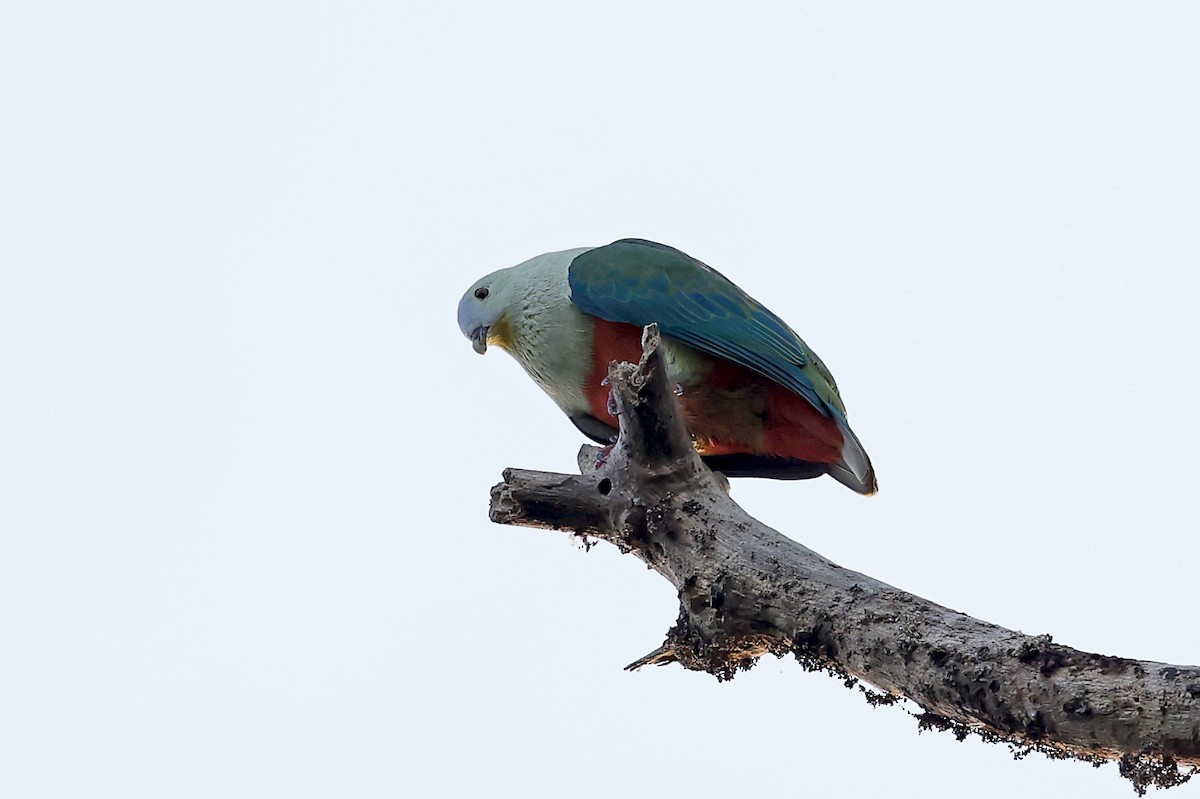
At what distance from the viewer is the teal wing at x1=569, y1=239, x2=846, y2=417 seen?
16.6 ft

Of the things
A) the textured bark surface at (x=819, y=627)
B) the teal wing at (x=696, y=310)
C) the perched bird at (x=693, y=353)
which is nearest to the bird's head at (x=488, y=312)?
the perched bird at (x=693, y=353)

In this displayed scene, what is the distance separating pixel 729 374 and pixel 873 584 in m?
1.85

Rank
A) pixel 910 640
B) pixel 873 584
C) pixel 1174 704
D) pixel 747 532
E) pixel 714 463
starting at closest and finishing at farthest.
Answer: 1. pixel 1174 704
2. pixel 910 640
3. pixel 873 584
4. pixel 747 532
5. pixel 714 463

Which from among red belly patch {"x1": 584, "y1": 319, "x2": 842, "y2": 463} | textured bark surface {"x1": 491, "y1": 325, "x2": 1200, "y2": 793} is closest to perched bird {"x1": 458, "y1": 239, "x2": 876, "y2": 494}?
red belly patch {"x1": 584, "y1": 319, "x2": 842, "y2": 463}

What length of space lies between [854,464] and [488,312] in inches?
69.0

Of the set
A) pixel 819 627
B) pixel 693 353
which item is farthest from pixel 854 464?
pixel 819 627

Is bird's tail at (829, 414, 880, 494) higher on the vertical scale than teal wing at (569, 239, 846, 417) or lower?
lower

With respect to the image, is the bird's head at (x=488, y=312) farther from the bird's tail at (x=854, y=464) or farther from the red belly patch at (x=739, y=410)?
the bird's tail at (x=854, y=464)

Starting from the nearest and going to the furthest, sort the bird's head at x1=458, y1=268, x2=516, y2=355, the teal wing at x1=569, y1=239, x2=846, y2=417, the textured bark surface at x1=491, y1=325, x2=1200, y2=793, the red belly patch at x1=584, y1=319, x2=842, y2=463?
1. the textured bark surface at x1=491, y1=325, x2=1200, y2=793
2. the teal wing at x1=569, y1=239, x2=846, y2=417
3. the red belly patch at x1=584, y1=319, x2=842, y2=463
4. the bird's head at x1=458, y1=268, x2=516, y2=355

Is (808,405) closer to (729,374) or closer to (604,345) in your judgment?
(729,374)

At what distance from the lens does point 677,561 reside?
4.02 meters

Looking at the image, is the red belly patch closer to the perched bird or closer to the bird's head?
the perched bird

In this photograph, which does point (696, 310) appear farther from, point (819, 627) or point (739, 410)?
point (819, 627)

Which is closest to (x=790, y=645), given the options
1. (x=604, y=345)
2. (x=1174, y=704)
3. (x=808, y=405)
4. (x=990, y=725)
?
(x=990, y=725)
